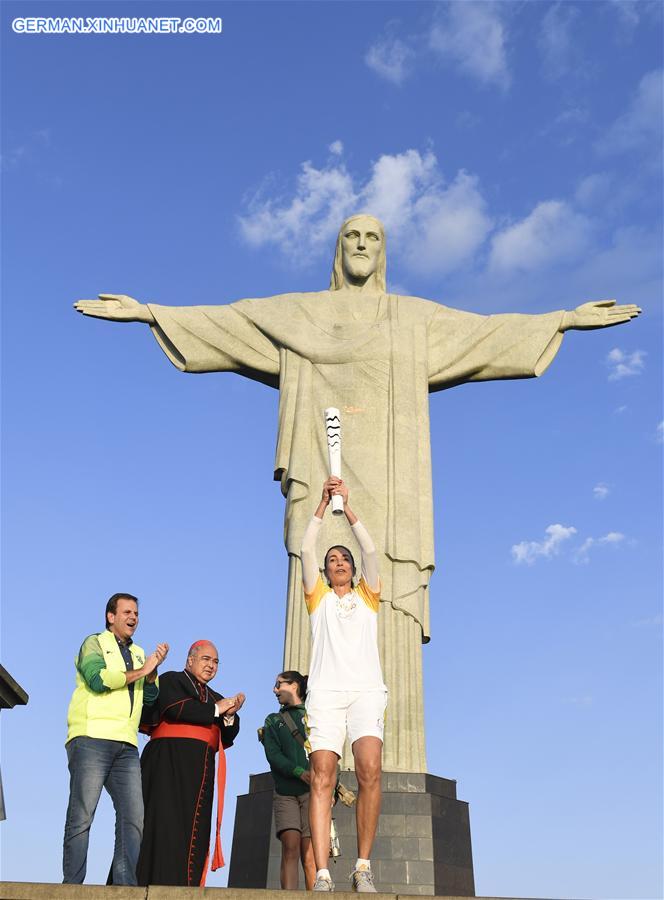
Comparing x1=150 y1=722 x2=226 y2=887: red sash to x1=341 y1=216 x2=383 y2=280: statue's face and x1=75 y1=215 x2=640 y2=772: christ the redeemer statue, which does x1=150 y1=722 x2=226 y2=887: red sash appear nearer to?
x1=75 y1=215 x2=640 y2=772: christ the redeemer statue

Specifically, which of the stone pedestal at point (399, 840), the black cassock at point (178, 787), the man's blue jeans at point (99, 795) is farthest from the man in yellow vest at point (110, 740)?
the stone pedestal at point (399, 840)

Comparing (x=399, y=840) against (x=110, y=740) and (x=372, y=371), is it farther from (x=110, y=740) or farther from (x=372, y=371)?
(x=372, y=371)

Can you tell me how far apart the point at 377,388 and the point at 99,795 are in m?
6.40

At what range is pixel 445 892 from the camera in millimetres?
9836

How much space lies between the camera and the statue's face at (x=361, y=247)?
13.0 m

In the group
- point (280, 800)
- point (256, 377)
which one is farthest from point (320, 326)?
point (280, 800)

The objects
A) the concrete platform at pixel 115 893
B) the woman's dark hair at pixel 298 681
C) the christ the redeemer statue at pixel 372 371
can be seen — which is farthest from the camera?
the christ the redeemer statue at pixel 372 371

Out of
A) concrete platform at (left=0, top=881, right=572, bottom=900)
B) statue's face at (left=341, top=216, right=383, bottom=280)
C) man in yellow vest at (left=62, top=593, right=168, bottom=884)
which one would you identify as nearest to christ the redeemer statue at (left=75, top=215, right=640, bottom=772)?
statue's face at (left=341, top=216, right=383, bottom=280)

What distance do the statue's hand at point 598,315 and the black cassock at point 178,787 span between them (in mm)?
7172

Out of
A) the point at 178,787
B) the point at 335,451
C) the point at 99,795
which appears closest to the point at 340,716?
the point at 178,787

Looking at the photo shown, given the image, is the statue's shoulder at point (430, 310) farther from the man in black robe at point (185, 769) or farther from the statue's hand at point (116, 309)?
the man in black robe at point (185, 769)

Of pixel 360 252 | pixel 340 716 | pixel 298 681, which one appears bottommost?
pixel 340 716

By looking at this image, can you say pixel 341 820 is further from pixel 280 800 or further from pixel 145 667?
pixel 145 667

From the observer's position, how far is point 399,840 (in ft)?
32.5
